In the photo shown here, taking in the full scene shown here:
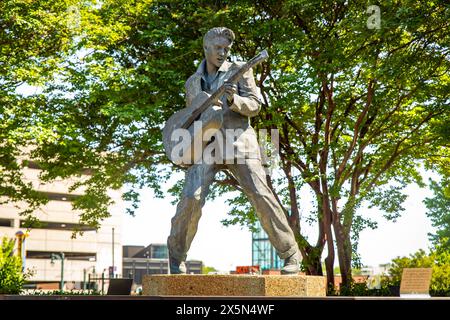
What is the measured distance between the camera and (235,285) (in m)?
7.06

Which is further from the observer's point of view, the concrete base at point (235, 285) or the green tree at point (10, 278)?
the green tree at point (10, 278)

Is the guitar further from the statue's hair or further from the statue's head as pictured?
the statue's hair

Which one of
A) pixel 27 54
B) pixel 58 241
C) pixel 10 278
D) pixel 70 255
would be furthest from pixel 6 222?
pixel 27 54

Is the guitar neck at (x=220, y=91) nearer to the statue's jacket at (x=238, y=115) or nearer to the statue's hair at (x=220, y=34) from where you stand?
the statue's jacket at (x=238, y=115)

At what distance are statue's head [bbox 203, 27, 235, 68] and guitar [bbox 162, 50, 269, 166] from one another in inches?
17.8

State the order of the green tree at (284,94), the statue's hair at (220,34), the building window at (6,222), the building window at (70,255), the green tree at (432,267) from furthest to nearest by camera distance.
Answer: the building window at (70,255) < the building window at (6,222) < the green tree at (432,267) < the green tree at (284,94) < the statue's hair at (220,34)

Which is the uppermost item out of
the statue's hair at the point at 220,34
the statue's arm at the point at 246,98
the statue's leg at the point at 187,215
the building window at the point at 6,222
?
the building window at the point at 6,222

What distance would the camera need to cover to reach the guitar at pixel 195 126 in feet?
26.6

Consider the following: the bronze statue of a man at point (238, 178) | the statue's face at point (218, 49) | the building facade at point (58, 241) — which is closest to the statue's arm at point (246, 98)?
the bronze statue of a man at point (238, 178)

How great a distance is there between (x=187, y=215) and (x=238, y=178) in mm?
782

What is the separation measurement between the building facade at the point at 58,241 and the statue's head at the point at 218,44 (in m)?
54.1

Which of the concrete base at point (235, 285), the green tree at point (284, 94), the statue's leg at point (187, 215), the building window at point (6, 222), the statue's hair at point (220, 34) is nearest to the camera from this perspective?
the concrete base at point (235, 285)

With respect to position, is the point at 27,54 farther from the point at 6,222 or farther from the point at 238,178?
the point at 6,222
